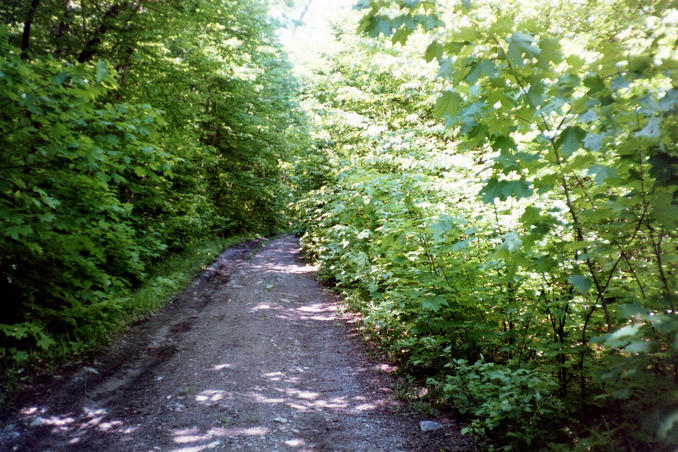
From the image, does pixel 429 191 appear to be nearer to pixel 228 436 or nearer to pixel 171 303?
pixel 228 436

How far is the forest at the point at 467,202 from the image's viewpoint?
2287 mm

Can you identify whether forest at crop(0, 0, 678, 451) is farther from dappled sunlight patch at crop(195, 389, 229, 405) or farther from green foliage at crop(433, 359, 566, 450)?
dappled sunlight patch at crop(195, 389, 229, 405)

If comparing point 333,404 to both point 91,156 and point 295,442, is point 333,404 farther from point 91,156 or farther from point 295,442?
point 91,156

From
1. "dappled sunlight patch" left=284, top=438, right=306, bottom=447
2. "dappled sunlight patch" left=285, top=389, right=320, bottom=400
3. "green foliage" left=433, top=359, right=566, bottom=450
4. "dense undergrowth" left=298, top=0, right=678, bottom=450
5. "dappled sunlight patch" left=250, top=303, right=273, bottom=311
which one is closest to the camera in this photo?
"dense undergrowth" left=298, top=0, right=678, bottom=450

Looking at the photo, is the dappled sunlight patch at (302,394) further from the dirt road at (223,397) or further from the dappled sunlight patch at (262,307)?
the dappled sunlight patch at (262,307)

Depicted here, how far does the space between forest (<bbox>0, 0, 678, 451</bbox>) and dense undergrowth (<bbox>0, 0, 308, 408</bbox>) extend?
4 cm

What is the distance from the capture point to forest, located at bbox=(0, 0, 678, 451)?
7.50 feet

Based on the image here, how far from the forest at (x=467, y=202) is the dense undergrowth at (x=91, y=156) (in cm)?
4

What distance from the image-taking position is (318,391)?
487 centimetres

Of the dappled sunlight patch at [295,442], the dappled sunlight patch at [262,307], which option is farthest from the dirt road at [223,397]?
the dappled sunlight patch at [262,307]

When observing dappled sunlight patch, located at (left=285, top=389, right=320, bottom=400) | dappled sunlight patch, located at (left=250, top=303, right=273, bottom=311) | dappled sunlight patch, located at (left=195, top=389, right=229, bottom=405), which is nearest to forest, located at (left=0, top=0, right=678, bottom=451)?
dappled sunlight patch, located at (left=285, top=389, right=320, bottom=400)

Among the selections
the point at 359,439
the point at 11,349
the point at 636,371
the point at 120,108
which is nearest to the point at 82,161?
the point at 120,108

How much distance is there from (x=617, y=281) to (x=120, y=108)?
18.4 feet

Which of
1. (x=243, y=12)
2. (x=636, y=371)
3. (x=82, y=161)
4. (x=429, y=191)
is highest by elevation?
(x=243, y=12)
